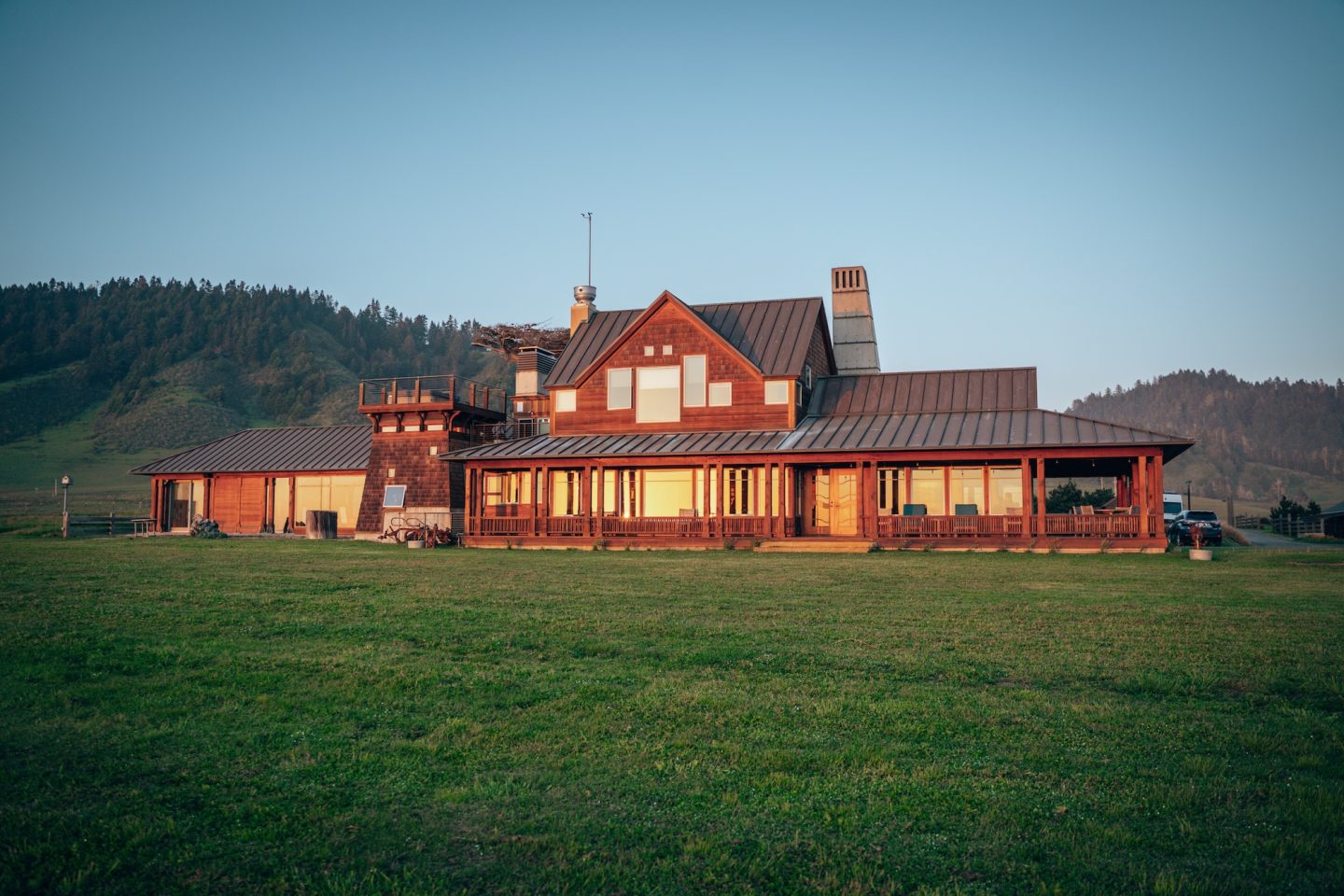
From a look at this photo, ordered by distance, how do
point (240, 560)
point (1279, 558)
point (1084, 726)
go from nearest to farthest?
point (1084, 726) < point (240, 560) < point (1279, 558)

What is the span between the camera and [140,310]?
489ft

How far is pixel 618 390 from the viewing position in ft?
116

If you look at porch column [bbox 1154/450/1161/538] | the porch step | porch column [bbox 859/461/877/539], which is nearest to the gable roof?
porch column [bbox 859/461/877/539]

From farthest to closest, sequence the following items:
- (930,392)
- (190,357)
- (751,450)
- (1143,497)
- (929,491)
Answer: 1. (190,357)
2. (930,392)
3. (929,491)
4. (751,450)
5. (1143,497)

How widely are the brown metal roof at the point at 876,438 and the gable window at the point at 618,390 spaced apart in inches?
54.7

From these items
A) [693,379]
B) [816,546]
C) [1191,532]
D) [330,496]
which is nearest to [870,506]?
[816,546]

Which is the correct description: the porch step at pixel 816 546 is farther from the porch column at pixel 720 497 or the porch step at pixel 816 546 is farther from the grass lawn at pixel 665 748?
the grass lawn at pixel 665 748

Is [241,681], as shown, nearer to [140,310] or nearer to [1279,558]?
[1279,558]

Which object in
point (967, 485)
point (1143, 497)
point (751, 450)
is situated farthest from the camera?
point (967, 485)

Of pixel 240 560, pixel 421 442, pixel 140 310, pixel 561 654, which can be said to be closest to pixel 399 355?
pixel 140 310

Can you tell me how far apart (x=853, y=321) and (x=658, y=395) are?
1123 centimetres

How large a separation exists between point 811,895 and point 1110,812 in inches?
83.4

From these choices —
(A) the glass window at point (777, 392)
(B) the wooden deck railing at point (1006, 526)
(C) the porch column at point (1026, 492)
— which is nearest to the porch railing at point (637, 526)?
(A) the glass window at point (777, 392)

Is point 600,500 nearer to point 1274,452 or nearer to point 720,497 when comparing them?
point 720,497
